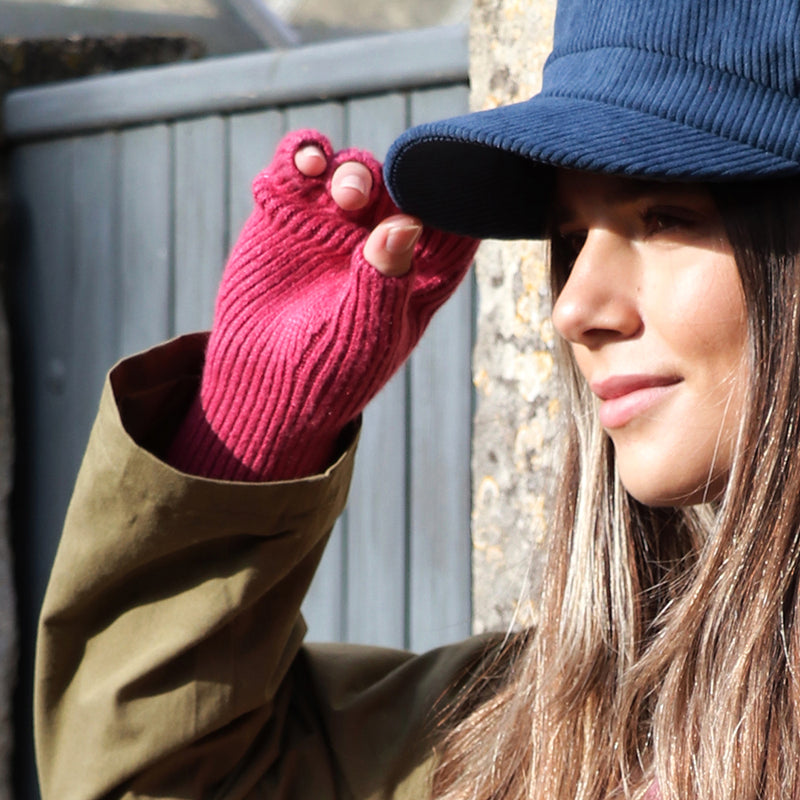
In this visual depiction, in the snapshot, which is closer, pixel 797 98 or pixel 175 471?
pixel 797 98

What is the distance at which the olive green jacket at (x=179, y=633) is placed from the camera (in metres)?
1.41

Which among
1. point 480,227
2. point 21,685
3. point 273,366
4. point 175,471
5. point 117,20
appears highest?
point 117,20

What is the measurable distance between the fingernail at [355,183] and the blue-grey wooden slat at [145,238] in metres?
1.56

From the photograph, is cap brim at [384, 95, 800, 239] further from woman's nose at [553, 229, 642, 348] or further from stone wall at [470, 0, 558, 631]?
stone wall at [470, 0, 558, 631]

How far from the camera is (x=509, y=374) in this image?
188 centimetres

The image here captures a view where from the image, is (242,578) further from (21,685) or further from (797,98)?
(21,685)

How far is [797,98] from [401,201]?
1.52 ft

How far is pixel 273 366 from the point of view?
1402mm

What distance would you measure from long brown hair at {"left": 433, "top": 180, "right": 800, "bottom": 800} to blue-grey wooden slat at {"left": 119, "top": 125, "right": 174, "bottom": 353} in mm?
1603

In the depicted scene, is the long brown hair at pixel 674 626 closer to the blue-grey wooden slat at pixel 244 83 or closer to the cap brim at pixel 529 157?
the cap brim at pixel 529 157

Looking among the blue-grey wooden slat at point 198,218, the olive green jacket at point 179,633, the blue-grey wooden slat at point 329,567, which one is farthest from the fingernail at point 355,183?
the blue-grey wooden slat at point 198,218

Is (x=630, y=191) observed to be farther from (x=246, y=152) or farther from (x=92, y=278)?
(x=92, y=278)

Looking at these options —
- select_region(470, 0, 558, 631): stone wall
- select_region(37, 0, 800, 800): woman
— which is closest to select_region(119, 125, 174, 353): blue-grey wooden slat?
select_region(470, 0, 558, 631): stone wall

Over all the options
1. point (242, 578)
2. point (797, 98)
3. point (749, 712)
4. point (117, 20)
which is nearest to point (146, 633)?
point (242, 578)
